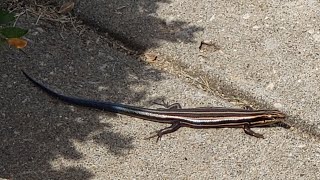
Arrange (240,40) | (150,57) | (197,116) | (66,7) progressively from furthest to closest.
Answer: (66,7), (240,40), (150,57), (197,116)

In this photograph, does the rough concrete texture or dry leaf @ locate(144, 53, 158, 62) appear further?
dry leaf @ locate(144, 53, 158, 62)

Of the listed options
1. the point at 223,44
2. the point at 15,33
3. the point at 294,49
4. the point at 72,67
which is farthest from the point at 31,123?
the point at 294,49

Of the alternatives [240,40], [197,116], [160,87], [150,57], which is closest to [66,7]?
[150,57]

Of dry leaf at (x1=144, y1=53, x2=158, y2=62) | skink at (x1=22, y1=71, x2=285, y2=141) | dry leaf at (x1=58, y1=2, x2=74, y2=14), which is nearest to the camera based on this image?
skink at (x1=22, y1=71, x2=285, y2=141)

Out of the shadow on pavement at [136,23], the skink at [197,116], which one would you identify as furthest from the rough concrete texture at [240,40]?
the skink at [197,116]

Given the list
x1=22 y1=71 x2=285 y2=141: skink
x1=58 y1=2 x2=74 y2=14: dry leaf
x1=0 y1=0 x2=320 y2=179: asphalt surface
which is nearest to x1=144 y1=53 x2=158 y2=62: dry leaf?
x1=0 y1=0 x2=320 y2=179: asphalt surface

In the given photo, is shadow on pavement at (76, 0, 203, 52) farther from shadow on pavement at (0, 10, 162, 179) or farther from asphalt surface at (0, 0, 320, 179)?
shadow on pavement at (0, 10, 162, 179)

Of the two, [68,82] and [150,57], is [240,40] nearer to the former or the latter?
[150,57]
